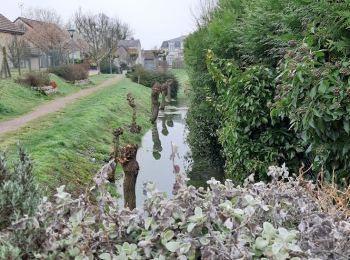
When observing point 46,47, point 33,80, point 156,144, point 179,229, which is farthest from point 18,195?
point 46,47

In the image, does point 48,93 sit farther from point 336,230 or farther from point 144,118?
point 336,230

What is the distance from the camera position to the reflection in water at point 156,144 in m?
13.2

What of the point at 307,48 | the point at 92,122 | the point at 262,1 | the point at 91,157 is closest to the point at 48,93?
the point at 92,122

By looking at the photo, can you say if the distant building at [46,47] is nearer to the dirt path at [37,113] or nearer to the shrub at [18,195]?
the dirt path at [37,113]

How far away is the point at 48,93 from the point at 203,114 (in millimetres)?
14318

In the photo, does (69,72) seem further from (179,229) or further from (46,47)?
(179,229)

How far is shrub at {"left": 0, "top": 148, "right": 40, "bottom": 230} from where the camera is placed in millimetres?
2072

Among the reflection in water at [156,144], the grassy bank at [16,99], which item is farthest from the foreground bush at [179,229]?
the grassy bank at [16,99]

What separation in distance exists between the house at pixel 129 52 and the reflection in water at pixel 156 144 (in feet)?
167

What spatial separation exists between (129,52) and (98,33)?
14.9 metres

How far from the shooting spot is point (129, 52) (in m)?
74.8

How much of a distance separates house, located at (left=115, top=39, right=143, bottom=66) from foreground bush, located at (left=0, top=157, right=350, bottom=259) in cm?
6633

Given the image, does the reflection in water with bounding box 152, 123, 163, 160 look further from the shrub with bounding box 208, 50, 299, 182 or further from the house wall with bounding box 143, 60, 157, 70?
the house wall with bounding box 143, 60, 157, 70

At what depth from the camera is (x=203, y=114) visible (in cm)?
1030
